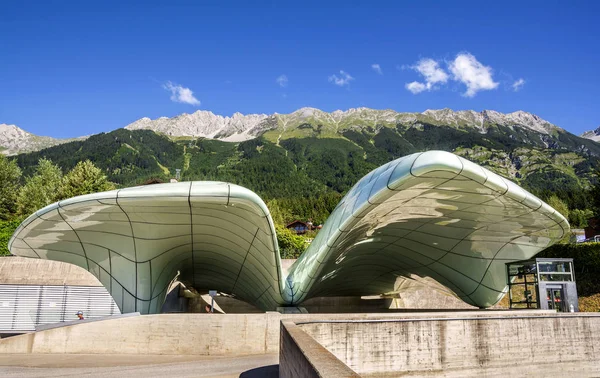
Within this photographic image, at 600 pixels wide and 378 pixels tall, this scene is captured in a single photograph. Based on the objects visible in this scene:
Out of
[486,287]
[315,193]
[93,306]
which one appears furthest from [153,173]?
[486,287]

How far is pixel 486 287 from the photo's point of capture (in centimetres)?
2239

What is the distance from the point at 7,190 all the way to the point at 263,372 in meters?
56.1

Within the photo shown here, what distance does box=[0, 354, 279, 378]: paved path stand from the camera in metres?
10.7

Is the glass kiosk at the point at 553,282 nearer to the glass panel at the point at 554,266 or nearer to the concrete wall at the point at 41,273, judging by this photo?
the glass panel at the point at 554,266

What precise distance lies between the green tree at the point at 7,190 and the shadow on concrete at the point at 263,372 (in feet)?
175

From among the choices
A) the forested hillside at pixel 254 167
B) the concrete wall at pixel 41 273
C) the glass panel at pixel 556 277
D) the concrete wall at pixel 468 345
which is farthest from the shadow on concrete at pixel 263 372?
the forested hillside at pixel 254 167

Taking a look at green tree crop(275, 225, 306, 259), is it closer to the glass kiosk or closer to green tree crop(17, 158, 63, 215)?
the glass kiosk

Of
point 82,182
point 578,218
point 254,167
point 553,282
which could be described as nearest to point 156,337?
point 553,282

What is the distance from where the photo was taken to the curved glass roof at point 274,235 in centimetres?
1327

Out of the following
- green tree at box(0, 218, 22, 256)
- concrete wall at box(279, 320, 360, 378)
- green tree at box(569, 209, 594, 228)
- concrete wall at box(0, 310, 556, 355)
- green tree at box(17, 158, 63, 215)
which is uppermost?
green tree at box(569, 209, 594, 228)

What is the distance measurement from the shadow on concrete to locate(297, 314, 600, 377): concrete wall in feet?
4.24

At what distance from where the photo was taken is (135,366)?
11844 mm

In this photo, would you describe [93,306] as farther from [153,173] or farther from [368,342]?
[153,173]

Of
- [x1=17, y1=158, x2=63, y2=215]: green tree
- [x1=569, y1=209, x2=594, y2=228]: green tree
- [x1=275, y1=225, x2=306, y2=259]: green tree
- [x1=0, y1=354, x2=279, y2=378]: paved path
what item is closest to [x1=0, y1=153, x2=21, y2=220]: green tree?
[x1=17, y1=158, x2=63, y2=215]: green tree
